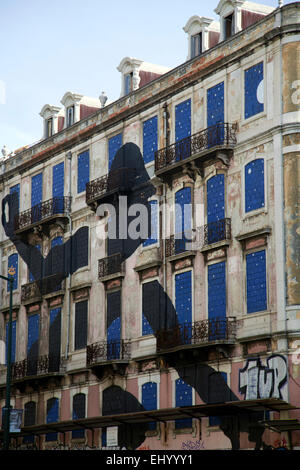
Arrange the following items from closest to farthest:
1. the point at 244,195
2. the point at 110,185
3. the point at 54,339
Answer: the point at 244,195 < the point at 110,185 < the point at 54,339

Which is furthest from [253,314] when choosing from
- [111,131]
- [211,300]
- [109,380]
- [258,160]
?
[111,131]

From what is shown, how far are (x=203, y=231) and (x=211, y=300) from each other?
2.86 metres

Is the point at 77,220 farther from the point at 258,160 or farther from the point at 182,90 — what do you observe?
the point at 258,160

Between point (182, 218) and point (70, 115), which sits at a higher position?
point (70, 115)

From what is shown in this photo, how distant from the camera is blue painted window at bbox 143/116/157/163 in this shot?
155 ft

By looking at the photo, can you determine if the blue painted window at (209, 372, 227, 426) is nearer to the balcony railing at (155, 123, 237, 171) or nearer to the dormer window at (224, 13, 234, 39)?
the balcony railing at (155, 123, 237, 171)

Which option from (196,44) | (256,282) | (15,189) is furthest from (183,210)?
(15,189)

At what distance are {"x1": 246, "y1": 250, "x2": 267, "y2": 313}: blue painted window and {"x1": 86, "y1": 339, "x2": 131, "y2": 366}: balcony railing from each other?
8209 millimetres

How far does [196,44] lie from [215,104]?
397cm

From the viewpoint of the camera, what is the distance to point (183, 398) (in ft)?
140

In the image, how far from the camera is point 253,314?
39812 mm

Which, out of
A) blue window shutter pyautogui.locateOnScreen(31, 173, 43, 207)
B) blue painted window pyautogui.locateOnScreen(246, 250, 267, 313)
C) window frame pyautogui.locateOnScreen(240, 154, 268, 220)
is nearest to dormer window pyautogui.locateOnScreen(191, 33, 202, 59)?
window frame pyautogui.locateOnScreen(240, 154, 268, 220)

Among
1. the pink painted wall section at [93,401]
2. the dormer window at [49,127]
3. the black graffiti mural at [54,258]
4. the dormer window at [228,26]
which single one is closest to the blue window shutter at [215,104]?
the dormer window at [228,26]

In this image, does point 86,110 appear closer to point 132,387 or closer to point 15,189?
point 15,189
